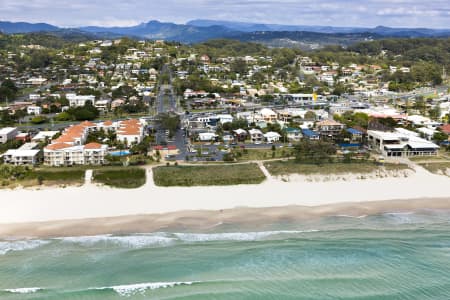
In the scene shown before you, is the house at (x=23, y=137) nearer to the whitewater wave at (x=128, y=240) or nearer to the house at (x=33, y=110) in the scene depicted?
the house at (x=33, y=110)

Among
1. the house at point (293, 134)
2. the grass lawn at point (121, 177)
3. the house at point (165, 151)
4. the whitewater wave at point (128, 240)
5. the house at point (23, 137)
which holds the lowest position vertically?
the whitewater wave at point (128, 240)

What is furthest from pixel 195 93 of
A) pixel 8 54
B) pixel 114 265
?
pixel 8 54

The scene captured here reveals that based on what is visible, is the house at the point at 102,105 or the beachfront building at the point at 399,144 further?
the house at the point at 102,105

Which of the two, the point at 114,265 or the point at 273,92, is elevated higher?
the point at 273,92

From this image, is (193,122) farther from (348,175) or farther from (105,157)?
(348,175)

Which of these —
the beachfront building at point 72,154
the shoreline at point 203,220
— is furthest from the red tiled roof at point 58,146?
the shoreline at point 203,220

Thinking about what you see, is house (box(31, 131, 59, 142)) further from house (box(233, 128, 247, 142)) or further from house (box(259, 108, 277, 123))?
house (box(259, 108, 277, 123))

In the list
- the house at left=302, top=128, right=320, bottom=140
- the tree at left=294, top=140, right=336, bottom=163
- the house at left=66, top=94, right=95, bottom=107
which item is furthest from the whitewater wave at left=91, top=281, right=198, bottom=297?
the house at left=66, top=94, right=95, bottom=107
